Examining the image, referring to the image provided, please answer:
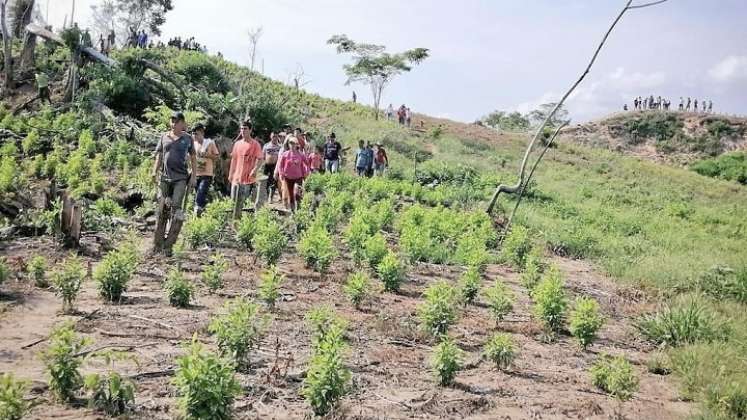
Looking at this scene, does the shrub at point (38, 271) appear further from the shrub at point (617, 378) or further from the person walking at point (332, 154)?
the person walking at point (332, 154)

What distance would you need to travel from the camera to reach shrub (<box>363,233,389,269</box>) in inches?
357

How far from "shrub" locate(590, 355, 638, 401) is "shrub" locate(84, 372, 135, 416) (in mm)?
3995

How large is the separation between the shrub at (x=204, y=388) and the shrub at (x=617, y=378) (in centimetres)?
340

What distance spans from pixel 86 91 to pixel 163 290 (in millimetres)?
13422

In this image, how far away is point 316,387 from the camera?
14.0 feet

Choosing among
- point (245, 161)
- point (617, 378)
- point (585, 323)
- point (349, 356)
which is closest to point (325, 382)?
point (349, 356)

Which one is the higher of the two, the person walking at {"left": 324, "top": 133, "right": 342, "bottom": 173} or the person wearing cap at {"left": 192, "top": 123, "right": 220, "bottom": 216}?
the person walking at {"left": 324, "top": 133, "right": 342, "bottom": 173}

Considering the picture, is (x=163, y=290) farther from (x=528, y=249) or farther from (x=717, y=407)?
(x=528, y=249)

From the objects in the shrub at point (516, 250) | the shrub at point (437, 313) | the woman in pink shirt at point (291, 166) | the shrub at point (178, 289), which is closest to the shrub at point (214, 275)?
the shrub at point (178, 289)

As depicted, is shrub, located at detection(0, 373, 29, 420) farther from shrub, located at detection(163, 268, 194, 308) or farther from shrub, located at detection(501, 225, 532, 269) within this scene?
shrub, located at detection(501, 225, 532, 269)

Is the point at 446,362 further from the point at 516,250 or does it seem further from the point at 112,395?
the point at 516,250

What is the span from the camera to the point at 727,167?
4934 cm

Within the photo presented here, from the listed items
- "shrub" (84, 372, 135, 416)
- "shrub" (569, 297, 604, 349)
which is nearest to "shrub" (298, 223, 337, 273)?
"shrub" (569, 297, 604, 349)

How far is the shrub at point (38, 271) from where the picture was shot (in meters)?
6.68
